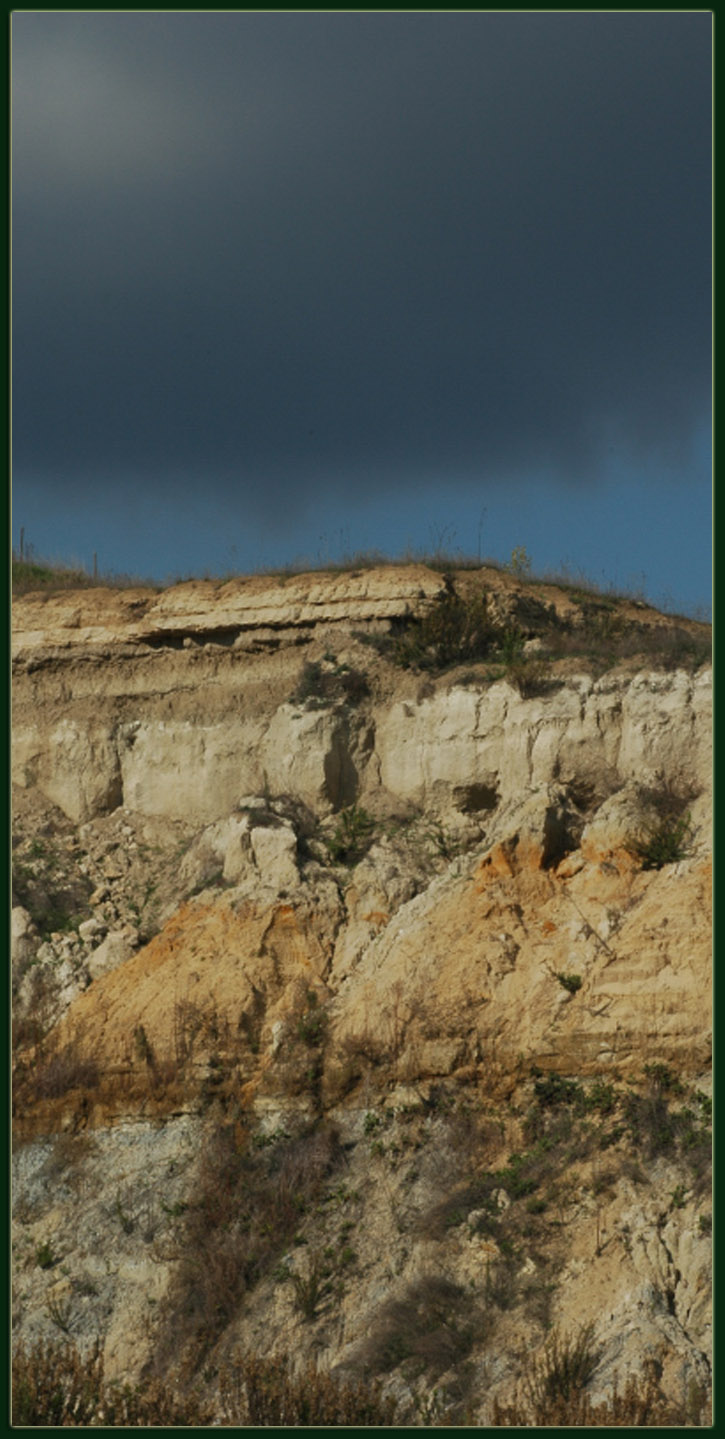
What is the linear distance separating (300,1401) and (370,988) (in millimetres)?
5618

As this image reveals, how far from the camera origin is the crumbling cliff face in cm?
1678

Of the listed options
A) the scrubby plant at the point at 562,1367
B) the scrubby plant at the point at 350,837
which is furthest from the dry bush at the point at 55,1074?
the scrubby plant at the point at 562,1367

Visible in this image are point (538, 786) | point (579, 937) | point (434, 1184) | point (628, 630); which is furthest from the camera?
point (628, 630)

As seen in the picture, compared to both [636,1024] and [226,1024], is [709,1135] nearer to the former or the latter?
[636,1024]

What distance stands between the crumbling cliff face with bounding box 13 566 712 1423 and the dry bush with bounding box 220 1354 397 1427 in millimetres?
467

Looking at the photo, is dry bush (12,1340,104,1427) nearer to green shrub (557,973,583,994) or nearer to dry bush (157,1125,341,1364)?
dry bush (157,1125,341,1364)

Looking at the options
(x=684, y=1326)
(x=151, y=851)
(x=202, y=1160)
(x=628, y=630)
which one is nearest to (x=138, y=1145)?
(x=202, y=1160)

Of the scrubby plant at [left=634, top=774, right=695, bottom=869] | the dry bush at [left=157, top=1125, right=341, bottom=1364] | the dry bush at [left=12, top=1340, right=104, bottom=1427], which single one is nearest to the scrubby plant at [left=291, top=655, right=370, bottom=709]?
the scrubby plant at [left=634, top=774, right=695, bottom=869]

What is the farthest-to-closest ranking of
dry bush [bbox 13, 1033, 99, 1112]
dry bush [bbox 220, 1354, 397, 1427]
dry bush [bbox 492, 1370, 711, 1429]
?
dry bush [bbox 13, 1033, 99, 1112] < dry bush [bbox 220, 1354, 397, 1427] < dry bush [bbox 492, 1370, 711, 1429]

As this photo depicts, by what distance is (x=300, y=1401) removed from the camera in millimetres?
15297

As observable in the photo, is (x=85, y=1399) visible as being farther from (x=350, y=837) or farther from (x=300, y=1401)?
(x=350, y=837)

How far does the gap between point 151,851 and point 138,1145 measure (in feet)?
19.0

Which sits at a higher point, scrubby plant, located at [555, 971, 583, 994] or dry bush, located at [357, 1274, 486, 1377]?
scrubby plant, located at [555, 971, 583, 994]

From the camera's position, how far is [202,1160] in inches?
749
